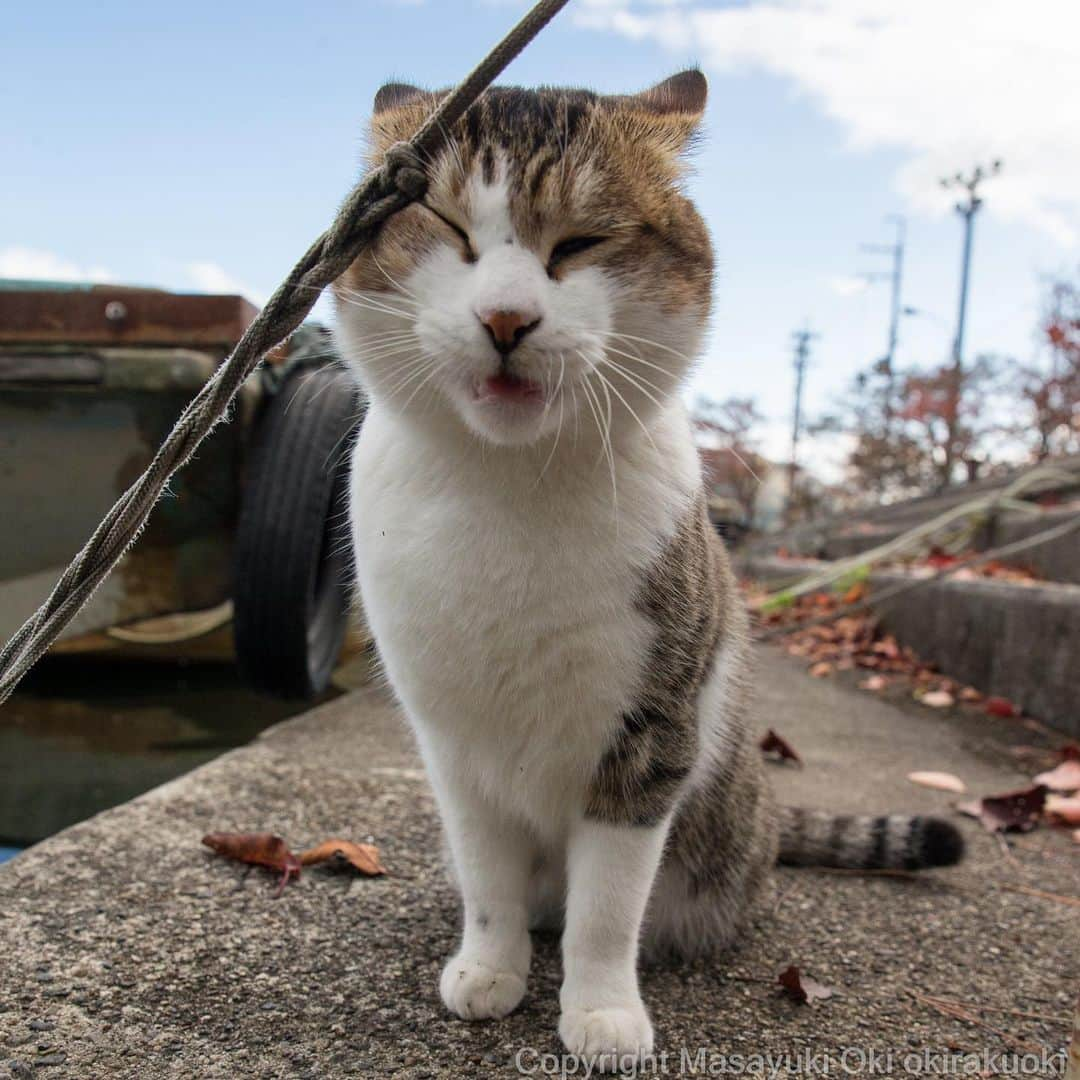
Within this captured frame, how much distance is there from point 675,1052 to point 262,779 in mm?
1501

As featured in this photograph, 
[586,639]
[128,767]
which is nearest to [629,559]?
[586,639]

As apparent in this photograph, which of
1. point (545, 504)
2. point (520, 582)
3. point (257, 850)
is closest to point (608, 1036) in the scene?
point (520, 582)

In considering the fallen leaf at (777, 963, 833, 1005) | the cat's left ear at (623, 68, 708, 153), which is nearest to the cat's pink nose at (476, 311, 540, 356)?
the cat's left ear at (623, 68, 708, 153)

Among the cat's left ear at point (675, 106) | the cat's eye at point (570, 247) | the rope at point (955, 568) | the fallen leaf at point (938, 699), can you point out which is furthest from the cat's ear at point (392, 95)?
the fallen leaf at point (938, 699)

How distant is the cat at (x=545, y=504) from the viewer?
1.22 metres

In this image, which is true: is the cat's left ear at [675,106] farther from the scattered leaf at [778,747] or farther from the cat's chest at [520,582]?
the scattered leaf at [778,747]

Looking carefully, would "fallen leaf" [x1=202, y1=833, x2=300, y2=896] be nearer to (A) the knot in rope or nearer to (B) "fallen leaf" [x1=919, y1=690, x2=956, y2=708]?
(A) the knot in rope

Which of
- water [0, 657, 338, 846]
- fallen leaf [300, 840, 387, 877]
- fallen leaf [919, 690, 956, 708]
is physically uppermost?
fallen leaf [300, 840, 387, 877]

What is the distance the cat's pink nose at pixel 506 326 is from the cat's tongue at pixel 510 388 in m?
0.05

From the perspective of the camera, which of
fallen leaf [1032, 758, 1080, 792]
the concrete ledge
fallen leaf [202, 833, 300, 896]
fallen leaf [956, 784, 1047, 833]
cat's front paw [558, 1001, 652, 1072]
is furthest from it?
the concrete ledge

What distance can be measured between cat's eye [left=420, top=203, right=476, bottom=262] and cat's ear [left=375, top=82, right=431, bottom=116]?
0.36 m

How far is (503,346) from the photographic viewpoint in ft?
3.80

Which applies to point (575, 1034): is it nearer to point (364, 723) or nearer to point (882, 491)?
point (364, 723)

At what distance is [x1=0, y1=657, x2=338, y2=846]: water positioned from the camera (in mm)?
3305
